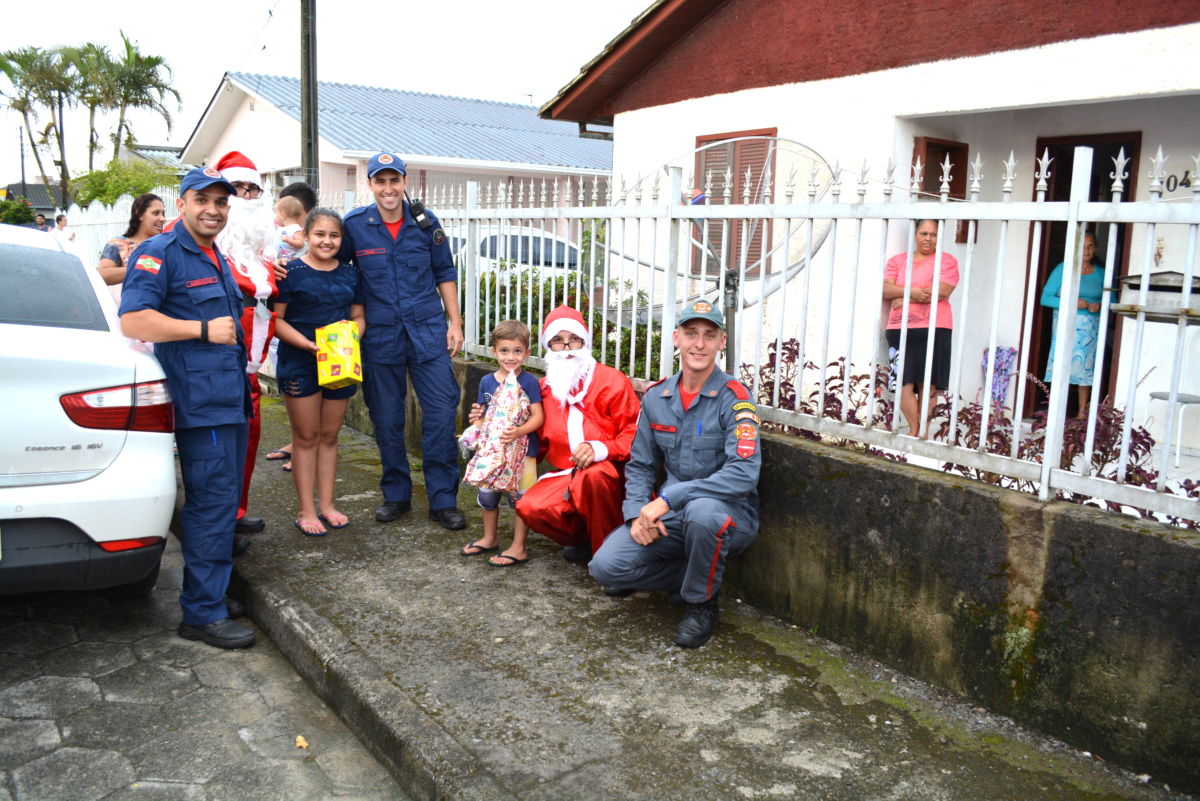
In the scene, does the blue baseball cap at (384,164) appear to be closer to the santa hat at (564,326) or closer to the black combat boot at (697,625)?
the santa hat at (564,326)

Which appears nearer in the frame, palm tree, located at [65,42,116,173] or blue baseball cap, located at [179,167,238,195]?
blue baseball cap, located at [179,167,238,195]

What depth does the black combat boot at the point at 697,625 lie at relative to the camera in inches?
144

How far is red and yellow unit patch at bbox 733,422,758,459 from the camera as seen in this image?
3705mm

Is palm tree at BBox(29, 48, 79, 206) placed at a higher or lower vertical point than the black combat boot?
higher

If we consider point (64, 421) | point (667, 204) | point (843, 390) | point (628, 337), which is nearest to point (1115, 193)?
point (843, 390)

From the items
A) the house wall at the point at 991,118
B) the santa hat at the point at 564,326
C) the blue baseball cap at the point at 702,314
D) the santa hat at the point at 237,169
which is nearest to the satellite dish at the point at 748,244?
the blue baseball cap at the point at 702,314

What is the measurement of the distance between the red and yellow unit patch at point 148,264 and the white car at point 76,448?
0.29m

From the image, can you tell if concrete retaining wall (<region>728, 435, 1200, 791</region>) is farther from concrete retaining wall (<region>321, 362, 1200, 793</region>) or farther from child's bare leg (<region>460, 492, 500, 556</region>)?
child's bare leg (<region>460, 492, 500, 556</region>)

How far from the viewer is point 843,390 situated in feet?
12.7

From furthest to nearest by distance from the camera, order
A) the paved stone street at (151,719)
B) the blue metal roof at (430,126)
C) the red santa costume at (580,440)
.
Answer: the blue metal roof at (430,126) → the red santa costume at (580,440) → the paved stone street at (151,719)

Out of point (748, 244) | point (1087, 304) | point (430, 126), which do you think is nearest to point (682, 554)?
point (748, 244)

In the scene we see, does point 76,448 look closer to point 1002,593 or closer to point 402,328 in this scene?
point 402,328

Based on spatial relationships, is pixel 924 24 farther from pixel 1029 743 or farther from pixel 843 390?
pixel 1029 743

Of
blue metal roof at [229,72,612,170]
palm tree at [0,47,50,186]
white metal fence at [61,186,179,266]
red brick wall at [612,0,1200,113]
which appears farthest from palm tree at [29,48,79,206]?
red brick wall at [612,0,1200,113]
